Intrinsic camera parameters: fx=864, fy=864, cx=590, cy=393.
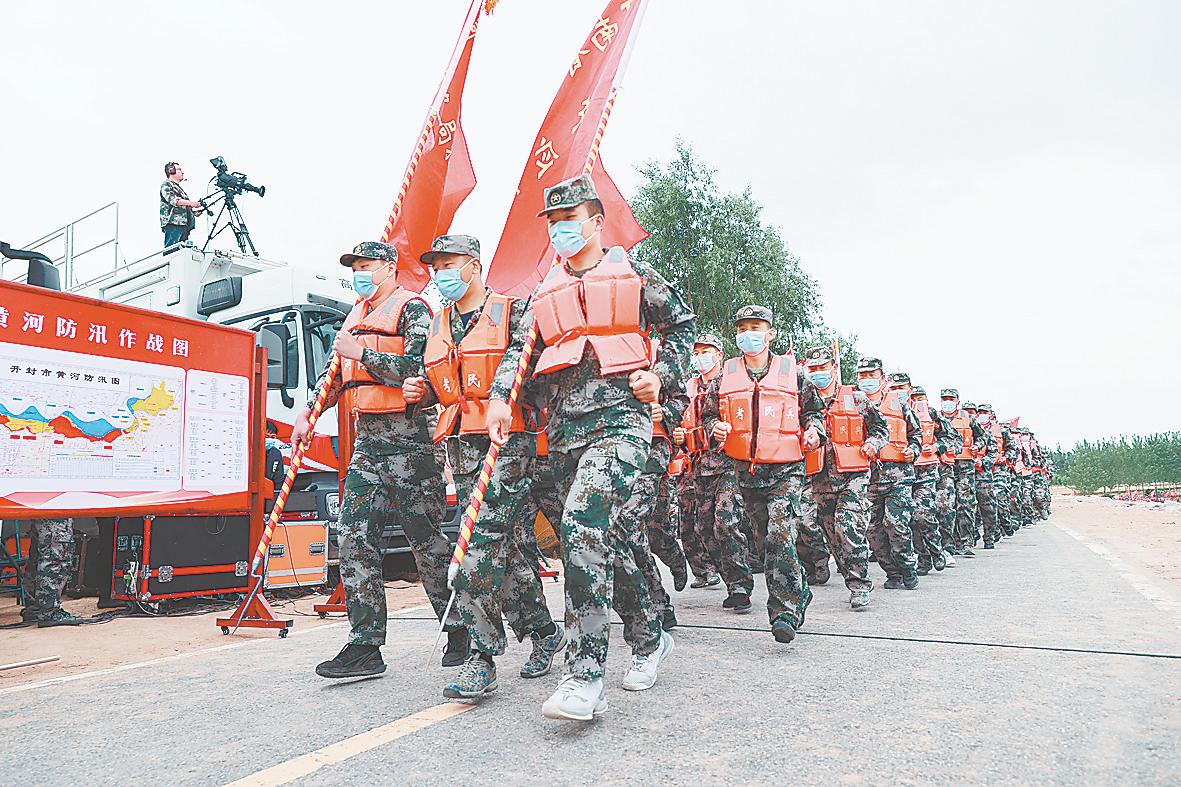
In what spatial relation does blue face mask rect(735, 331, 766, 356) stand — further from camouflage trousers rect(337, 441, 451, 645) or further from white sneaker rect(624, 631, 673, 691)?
white sneaker rect(624, 631, 673, 691)

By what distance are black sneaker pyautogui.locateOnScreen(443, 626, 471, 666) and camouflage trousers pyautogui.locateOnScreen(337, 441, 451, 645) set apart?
0.53ft

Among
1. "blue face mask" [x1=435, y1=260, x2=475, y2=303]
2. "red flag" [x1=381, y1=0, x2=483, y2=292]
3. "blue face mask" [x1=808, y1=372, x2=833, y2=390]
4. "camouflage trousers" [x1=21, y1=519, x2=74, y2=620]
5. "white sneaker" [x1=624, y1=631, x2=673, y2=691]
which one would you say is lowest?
"white sneaker" [x1=624, y1=631, x2=673, y2=691]

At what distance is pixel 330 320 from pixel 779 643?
581cm

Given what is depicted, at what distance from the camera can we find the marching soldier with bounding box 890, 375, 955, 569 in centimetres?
943

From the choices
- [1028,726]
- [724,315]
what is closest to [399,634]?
[1028,726]

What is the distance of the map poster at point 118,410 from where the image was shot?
238 inches

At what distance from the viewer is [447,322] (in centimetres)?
460

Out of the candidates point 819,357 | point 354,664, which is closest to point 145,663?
point 354,664

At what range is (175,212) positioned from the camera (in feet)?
35.1

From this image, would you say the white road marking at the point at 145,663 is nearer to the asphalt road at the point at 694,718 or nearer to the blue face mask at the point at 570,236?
the asphalt road at the point at 694,718

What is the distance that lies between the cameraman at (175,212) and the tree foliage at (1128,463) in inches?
2192

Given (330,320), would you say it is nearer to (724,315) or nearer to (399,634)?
(399,634)

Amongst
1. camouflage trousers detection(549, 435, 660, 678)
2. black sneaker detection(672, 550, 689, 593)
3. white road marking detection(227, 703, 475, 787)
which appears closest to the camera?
white road marking detection(227, 703, 475, 787)

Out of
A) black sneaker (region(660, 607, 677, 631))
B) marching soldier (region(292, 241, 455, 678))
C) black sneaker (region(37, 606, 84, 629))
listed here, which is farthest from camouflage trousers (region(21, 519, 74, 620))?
black sneaker (region(660, 607, 677, 631))
